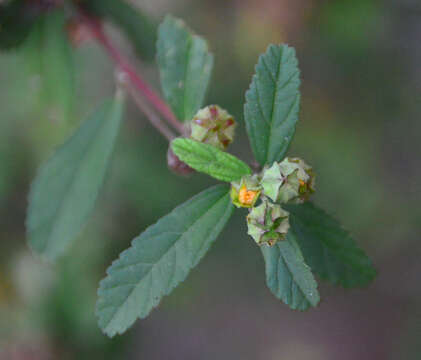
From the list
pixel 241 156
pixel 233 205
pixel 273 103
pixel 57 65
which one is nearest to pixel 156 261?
pixel 233 205

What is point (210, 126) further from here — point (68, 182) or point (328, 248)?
point (68, 182)

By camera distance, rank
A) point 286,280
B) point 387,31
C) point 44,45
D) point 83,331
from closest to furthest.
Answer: point 286,280, point 44,45, point 83,331, point 387,31

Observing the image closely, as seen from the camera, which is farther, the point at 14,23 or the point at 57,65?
the point at 57,65

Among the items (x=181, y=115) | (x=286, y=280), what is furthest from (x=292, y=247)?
(x=181, y=115)

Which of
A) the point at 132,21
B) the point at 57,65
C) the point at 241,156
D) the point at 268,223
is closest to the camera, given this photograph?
the point at 268,223

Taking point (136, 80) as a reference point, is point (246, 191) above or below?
below

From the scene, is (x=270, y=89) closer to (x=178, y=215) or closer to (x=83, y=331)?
(x=178, y=215)

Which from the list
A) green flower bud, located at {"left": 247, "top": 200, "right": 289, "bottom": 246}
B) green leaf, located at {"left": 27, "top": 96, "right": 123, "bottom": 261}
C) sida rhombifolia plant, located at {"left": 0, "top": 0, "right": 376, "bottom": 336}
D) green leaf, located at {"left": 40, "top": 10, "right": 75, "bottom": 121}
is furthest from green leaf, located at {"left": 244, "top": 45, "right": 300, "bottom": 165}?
green leaf, located at {"left": 40, "top": 10, "right": 75, "bottom": 121}
